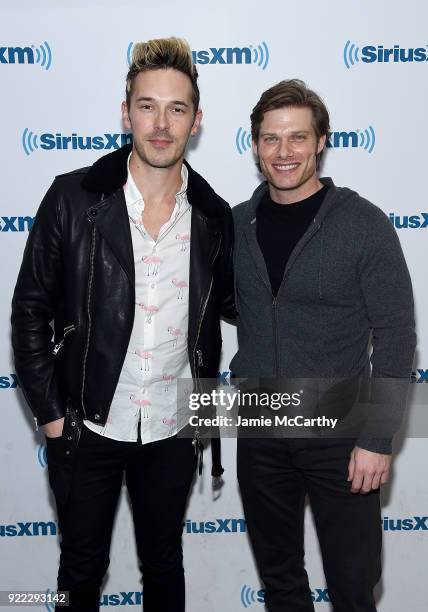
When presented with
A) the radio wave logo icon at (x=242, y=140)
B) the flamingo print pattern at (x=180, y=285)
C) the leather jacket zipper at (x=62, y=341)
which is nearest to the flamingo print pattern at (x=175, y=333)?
the flamingo print pattern at (x=180, y=285)

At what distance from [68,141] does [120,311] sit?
3.17ft

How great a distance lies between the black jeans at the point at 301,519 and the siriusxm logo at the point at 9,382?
109cm

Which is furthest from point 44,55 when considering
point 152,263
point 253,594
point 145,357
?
point 253,594

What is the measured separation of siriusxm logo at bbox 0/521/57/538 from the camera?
117 inches

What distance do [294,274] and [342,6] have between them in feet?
4.01

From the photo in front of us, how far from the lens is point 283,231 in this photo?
2.23m

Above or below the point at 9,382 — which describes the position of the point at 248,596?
below

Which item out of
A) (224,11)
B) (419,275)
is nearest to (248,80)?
(224,11)

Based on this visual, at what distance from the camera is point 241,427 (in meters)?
2.38

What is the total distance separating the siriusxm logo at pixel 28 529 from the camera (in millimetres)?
2979

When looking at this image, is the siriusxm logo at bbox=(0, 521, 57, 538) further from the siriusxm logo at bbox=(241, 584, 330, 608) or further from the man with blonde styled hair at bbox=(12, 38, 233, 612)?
the siriusxm logo at bbox=(241, 584, 330, 608)

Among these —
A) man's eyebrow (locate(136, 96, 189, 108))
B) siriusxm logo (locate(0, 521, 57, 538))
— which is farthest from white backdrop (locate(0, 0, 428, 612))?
man's eyebrow (locate(136, 96, 189, 108))

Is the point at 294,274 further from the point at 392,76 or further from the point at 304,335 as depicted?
the point at 392,76

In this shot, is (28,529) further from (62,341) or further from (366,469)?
(366,469)
